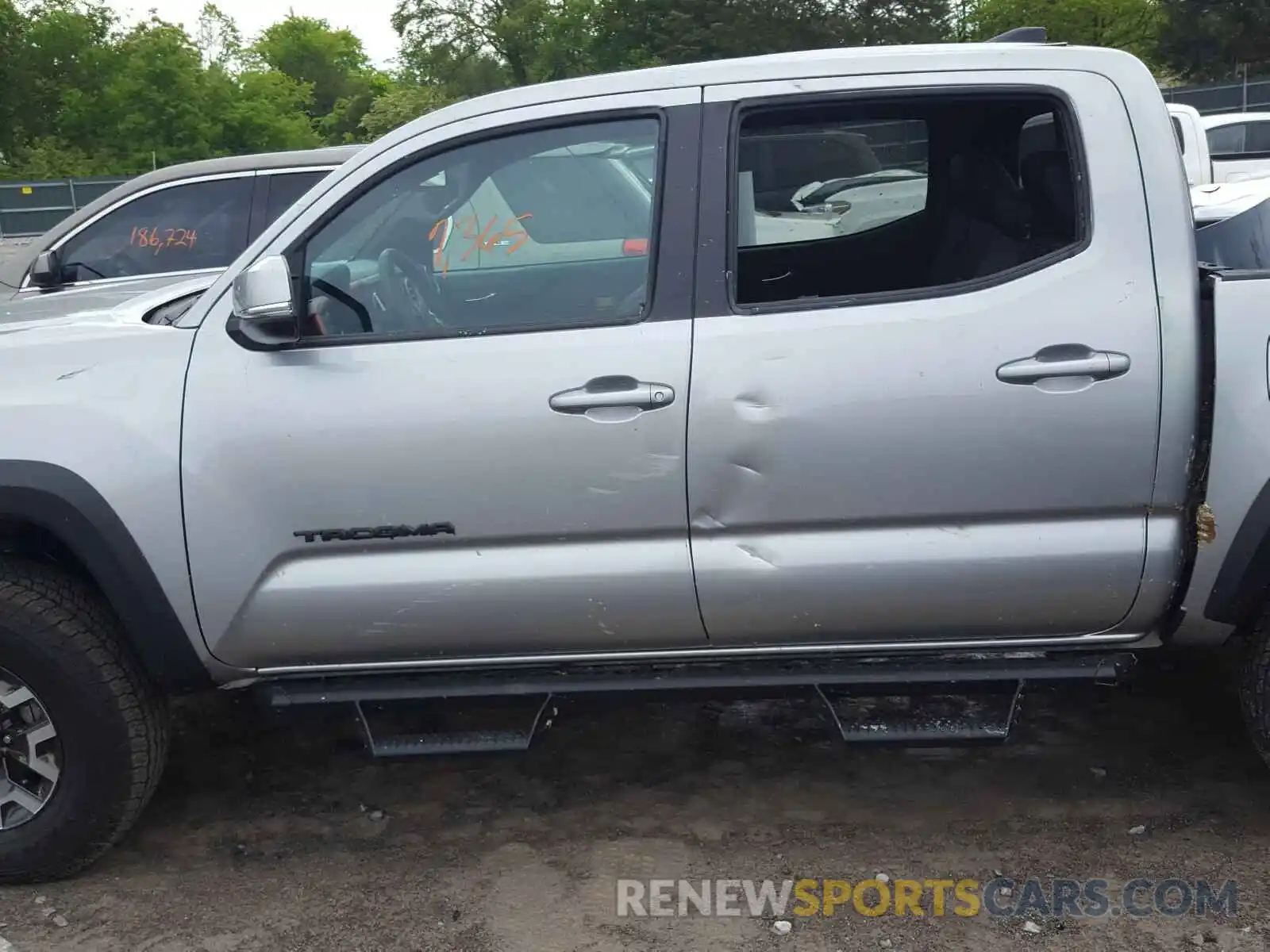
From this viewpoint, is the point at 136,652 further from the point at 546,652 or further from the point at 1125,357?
the point at 1125,357

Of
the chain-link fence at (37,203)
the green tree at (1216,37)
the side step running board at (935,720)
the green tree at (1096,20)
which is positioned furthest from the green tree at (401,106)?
the side step running board at (935,720)

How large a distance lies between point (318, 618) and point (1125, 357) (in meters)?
1.97

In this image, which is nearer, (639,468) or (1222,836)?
(639,468)

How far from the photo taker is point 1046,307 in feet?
9.34

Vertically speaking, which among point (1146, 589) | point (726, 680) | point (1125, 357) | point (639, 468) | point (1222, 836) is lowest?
point (1222, 836)

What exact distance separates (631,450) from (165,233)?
4.95 meters

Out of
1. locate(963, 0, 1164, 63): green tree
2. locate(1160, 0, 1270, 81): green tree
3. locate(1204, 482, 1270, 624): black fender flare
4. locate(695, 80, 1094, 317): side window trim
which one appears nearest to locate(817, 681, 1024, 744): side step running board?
locate(1204, 482, 1270, 624): black fender flare

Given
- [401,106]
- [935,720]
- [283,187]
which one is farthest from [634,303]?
[401,106]

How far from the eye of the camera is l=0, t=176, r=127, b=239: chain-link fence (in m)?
28.3

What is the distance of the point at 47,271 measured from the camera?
6.50 meters

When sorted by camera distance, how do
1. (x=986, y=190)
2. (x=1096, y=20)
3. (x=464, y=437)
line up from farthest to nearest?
1. (x=1096, y=20)
2. (x=986, y=190)
3. (x=464, y=437)

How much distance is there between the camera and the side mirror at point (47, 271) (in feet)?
21.4

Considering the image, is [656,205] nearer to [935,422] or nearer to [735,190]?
[735,190]

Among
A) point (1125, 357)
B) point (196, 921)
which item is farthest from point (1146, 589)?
point (196, 921)
